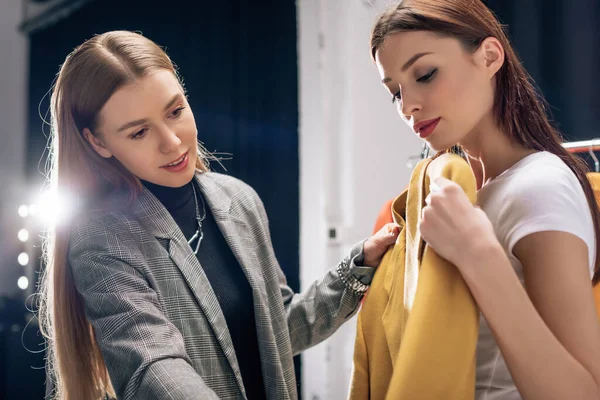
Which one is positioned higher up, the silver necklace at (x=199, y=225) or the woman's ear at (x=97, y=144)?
the woman's ear at (x=97, y=144)

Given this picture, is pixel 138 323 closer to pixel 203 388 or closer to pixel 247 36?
pixel 203 388

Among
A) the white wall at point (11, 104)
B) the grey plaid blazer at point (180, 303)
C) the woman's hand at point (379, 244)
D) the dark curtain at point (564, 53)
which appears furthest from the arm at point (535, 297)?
the white wall at point (11, 104)

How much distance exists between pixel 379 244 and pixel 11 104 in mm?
3018

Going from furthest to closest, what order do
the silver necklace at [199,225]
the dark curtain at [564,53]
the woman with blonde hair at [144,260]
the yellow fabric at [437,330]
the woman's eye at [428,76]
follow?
the dark curtain at [564,53] < the silver necklace at [199,225] < the woman with blonde hair at [144,260] < the woman's eye at [428,76] < the yellow fabric at [437,330]

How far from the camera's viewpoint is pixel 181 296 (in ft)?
3.62

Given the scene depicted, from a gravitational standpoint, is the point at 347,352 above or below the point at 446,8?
below

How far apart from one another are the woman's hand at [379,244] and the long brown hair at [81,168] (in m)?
0.51

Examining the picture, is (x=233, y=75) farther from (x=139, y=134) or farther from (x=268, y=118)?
(x=139, y=134)

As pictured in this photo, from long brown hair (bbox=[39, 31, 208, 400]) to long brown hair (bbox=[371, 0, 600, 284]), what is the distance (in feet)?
1.64

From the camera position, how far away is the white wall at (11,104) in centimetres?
322

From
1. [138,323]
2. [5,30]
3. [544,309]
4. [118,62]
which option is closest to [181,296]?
[138,323]

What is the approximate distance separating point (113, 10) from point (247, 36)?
2.71 ft

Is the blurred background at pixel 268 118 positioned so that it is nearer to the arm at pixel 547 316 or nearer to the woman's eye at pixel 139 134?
the woman's eye at pixel 139 134

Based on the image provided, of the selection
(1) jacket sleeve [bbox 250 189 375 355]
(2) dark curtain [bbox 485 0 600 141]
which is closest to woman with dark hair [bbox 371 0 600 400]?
(1) jacket sleeve [bbox 250 189 375 355]
